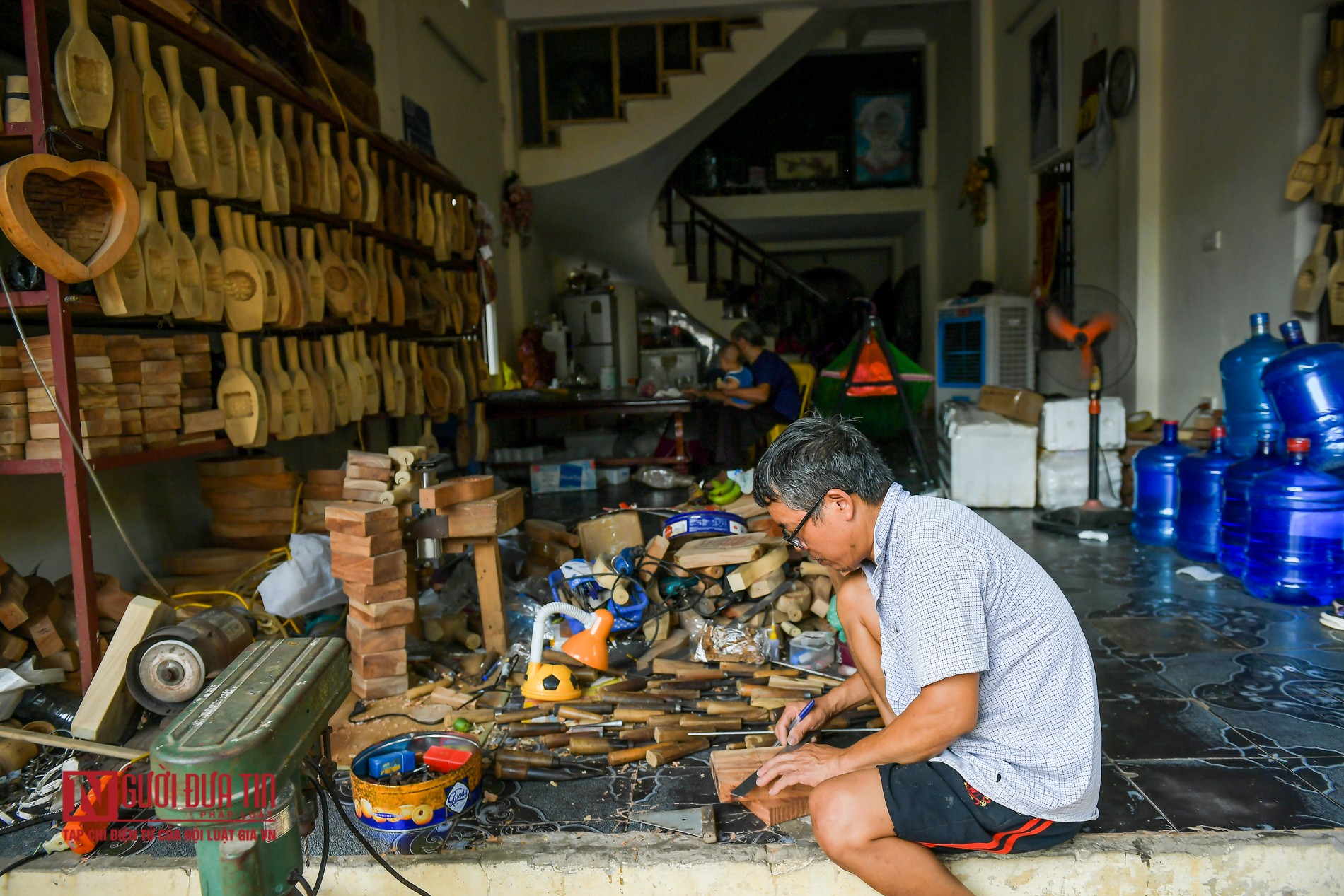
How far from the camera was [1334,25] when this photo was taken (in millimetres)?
4648

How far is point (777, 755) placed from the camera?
218 centimetres

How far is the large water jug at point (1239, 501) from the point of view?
424 centimetres

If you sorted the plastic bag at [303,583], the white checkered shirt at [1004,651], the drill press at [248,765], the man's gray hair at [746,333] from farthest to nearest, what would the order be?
the man's gray hair at [746,333], the plastic bag at [303,583], the white checkered shirt at [1004,651], the drill press at [248,765]

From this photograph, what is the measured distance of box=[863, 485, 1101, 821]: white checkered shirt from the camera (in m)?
1.75

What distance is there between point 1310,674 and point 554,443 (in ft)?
25.5

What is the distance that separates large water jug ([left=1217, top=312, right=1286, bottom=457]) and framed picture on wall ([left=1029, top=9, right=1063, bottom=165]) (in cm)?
430

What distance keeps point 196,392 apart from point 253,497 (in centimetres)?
69

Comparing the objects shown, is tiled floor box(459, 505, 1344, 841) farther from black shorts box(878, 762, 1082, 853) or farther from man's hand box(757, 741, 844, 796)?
black shorts box(878, 762, 1082, 853)

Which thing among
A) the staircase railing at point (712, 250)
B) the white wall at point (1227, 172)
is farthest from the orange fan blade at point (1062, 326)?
the staircase railing at point (712, 250)

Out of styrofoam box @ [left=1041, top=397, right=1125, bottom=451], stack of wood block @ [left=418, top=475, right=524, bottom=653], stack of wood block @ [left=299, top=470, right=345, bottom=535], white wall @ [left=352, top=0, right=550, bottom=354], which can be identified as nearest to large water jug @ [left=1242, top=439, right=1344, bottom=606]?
styrofoam box @ [left=1041, top=397, right=1125, bottom=451]

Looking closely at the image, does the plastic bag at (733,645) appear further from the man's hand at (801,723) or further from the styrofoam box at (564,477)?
the styrofoam box at (564,477)

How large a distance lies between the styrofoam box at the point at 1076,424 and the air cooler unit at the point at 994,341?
7.78 feet

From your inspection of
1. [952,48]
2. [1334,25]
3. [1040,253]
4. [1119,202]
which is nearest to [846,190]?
[952,48]

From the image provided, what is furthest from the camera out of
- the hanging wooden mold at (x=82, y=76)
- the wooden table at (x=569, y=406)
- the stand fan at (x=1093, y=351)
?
the wooden table at (x=569, y=406)
